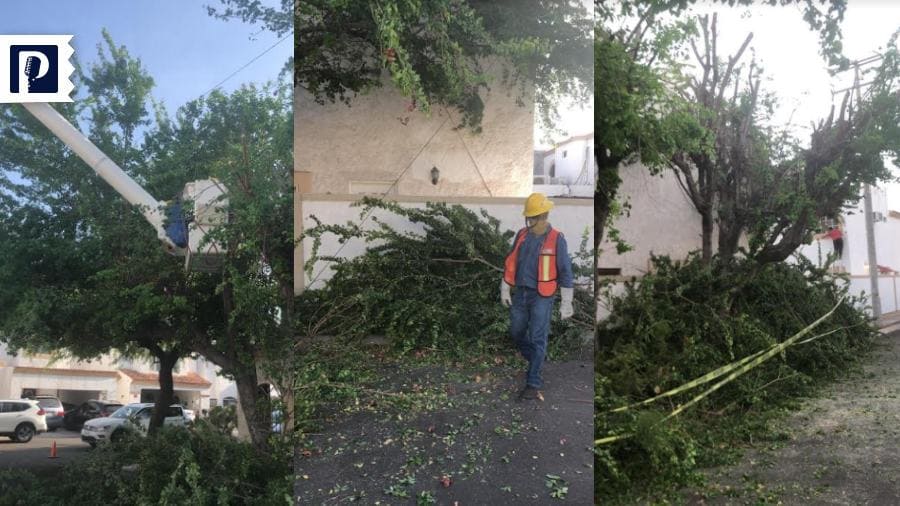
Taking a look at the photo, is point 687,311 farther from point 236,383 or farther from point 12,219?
point 12,219

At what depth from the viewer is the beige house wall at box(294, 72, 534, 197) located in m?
3.44

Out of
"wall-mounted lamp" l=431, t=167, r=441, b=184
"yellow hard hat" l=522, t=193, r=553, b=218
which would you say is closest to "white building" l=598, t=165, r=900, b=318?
"yellow hard hat" l=522, t=193, r=553, b=218

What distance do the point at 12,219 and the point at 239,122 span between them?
1384 mm

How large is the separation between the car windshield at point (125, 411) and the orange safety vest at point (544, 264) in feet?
7.13

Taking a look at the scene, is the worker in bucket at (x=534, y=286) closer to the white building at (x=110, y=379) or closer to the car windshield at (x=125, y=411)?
the white building at (x=110, y=379)

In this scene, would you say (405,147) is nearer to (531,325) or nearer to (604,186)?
(531,325)

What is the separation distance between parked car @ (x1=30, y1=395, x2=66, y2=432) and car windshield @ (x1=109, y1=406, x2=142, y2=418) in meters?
0.28

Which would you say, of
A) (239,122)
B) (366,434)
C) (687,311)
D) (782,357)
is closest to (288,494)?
(366,434)

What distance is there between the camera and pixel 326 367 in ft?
11.5

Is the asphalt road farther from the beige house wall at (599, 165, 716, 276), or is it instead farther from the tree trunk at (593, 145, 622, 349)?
the beige house wall at (599, 165, 716, 276)

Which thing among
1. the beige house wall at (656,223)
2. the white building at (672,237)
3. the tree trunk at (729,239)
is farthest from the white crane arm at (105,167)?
the tree trunk at (729,239)

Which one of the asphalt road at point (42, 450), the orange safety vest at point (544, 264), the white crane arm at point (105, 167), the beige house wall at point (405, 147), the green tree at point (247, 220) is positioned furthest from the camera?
the white crane arm at point (105, 167)

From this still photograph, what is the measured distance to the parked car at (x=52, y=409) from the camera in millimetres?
4121

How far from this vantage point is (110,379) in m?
4.15
